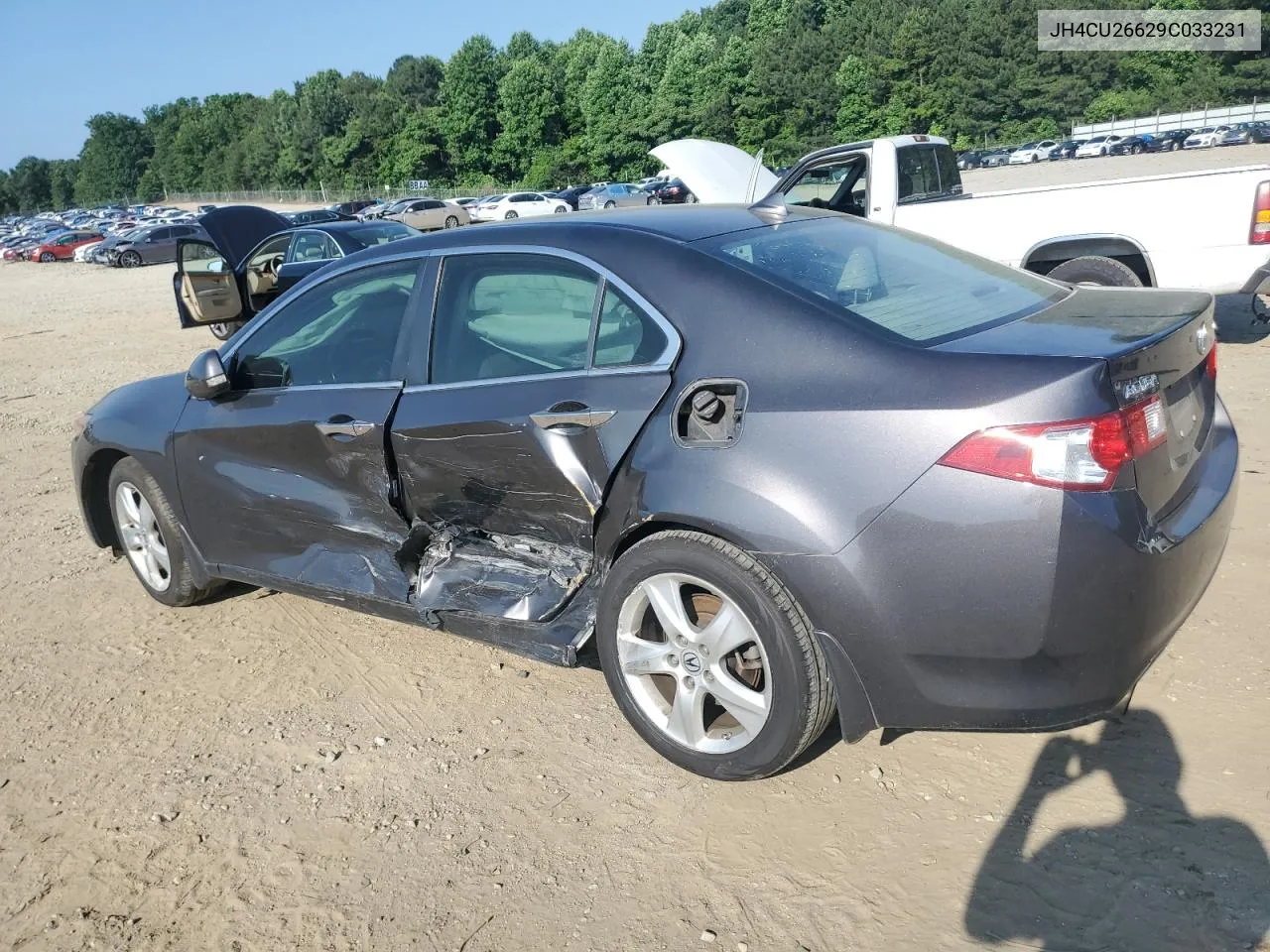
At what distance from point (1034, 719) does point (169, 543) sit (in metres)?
3.76

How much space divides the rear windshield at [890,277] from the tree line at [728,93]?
6953cm

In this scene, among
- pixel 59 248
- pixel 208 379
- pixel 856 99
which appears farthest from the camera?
pixel 856 99

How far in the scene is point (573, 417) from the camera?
321 centimetres

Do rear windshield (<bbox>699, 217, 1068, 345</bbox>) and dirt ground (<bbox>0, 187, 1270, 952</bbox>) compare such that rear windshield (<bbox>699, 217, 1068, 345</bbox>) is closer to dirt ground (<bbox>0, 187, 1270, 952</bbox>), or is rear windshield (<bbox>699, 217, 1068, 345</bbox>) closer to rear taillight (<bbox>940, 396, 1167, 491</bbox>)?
rear taillight (<bbox>940, 396, 1167, 491</bbox>)

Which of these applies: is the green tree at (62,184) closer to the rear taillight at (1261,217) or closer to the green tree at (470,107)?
the green tree at (470,107)

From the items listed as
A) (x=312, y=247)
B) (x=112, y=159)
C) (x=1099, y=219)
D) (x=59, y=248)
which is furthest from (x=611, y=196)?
(x=112, y=159)

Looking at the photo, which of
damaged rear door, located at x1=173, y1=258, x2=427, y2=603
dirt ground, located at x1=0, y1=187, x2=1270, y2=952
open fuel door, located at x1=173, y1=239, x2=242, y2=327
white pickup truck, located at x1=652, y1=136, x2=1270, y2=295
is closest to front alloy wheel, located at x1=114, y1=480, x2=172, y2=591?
damaged rear door, located at x1=173, y1=258, x2=427, y2=603

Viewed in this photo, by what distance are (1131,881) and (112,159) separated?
174m

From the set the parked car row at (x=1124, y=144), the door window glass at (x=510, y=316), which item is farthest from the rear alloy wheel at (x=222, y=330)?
the parked car row at (x=1124, y=144)

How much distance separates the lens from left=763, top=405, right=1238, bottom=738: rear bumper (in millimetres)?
→ 2473

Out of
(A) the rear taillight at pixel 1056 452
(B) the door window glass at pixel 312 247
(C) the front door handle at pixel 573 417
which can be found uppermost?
(B) the door window glass at pixel 312 247

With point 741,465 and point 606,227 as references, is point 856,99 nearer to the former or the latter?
point 606,227

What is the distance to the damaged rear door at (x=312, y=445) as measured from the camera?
383 cm

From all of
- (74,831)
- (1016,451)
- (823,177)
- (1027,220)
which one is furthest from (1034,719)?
(823,177)
